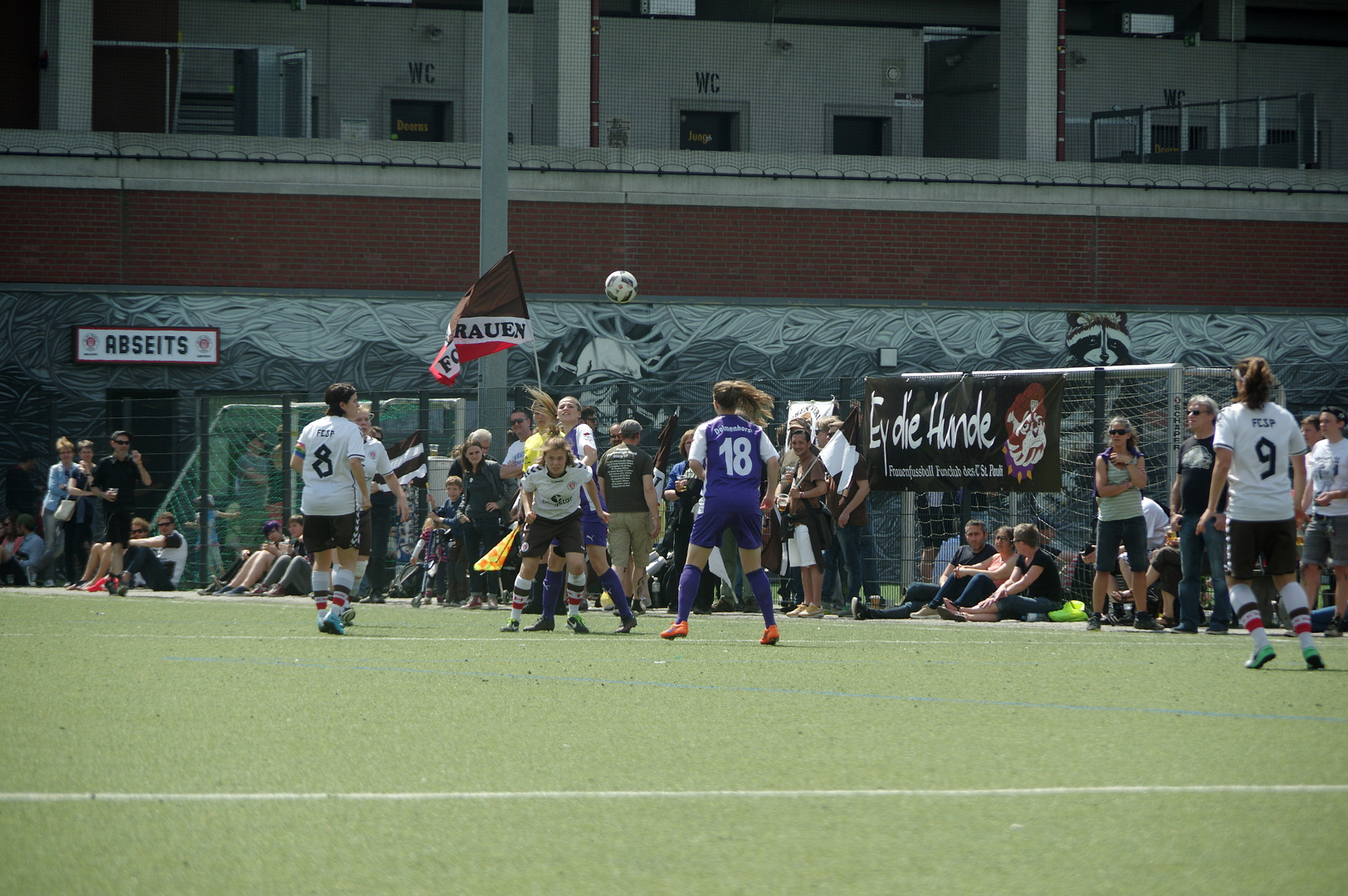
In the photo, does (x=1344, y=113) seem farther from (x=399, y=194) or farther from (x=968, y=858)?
(x=968, y=858)

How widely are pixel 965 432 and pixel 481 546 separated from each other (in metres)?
5.55

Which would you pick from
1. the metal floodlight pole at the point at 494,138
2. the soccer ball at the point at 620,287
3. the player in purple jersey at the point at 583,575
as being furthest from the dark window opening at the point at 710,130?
the player in purple jersey at the point at 583,575

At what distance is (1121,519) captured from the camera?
44.1ft

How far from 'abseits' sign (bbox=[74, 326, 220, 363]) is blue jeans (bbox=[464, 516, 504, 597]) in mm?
7928

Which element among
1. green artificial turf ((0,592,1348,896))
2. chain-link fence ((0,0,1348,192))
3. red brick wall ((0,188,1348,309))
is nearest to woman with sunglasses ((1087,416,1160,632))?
green artificial turf ((0,592,1348,896))

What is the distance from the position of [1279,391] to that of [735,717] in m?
9.99

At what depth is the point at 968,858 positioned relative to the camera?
14.3 feet

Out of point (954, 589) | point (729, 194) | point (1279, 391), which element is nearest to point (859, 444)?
point (954, 589)

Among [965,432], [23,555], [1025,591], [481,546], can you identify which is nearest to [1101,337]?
[965,432]

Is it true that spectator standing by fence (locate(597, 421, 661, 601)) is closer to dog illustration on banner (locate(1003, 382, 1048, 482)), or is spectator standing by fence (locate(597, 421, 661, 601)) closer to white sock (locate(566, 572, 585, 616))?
white sock (locate(566, 572, 585, 616))

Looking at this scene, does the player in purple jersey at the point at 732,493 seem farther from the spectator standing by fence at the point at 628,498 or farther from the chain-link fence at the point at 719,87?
the chain-link fence at the point at 719,87

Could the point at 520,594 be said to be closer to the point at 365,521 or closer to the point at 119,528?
the point at 365,521

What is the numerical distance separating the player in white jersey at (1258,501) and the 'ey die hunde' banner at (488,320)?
9572 mm

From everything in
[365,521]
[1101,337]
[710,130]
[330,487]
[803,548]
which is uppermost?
[710,130]
